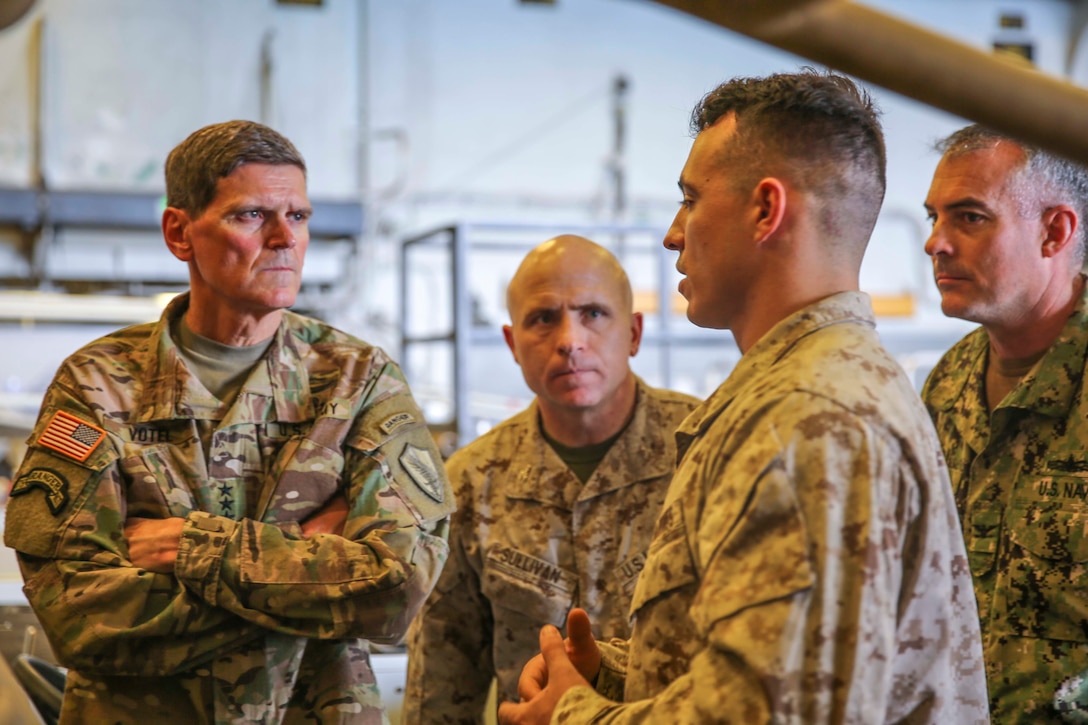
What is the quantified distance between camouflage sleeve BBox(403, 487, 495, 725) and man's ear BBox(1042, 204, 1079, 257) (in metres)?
1.26

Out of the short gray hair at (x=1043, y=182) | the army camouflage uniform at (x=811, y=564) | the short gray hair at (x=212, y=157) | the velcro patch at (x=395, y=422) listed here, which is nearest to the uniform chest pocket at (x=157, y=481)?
the velcro patch at (x=395, y=422)

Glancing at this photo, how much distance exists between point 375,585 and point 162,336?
2.02 ft

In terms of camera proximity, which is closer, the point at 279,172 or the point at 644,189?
the point at 279,172

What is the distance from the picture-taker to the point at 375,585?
1840 millimetres

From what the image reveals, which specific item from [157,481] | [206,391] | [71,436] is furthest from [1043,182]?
[71,436]

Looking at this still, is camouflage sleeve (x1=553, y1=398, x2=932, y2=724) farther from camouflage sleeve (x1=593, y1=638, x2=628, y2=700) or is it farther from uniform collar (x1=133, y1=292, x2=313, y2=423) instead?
uniform collar (x1=133, y1=292, x2=313, y2=423)

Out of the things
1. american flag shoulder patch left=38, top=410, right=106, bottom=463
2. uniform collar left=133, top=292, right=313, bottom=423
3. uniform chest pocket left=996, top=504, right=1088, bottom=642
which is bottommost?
uniform chest pocket left=996, top=504, right=1088, bottom=642

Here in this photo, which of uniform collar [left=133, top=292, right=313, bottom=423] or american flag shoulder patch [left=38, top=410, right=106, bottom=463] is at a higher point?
uniform collar [left=133, top=292, right=313, bottom=423]

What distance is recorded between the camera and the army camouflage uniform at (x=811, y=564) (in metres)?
1.09

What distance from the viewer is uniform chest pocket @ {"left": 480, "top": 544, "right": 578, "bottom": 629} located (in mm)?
2240

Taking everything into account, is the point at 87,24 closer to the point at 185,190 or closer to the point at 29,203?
the point at 29,203

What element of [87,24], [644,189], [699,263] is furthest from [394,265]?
[699,263]

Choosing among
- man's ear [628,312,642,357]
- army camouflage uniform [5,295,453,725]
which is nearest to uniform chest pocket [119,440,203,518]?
army camouflage uniform [5,295,453,725]

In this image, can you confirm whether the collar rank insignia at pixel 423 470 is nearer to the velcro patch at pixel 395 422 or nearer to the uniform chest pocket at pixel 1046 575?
the velcro patch at pixel 395 422
